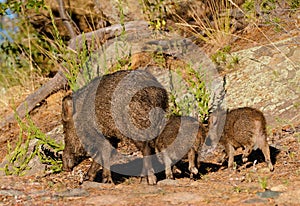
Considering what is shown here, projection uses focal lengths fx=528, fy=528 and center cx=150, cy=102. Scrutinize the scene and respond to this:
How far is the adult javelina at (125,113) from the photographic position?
16.5ft

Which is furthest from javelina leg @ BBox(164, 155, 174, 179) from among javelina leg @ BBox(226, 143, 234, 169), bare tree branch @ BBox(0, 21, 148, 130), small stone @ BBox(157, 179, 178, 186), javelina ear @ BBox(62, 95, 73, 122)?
bare tree branch @ BBox(0, 21, 148, 130)

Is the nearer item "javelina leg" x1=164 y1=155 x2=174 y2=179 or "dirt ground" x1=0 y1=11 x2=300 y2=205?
"dirt ground" x1=0 y1=11 x2=300 y2=205

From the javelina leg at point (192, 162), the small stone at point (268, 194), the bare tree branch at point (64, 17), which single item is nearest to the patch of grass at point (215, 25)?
the bare tree branch at point (64, 17)

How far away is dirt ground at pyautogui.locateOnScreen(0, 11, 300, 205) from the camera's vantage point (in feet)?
14.2

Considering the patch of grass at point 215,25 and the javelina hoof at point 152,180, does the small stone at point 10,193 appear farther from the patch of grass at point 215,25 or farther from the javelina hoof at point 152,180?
the patch of grass at point 215,25

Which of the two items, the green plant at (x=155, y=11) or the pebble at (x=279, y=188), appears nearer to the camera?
the pebble at (x=279, y=188)

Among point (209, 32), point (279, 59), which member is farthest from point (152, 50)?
point (279, 59)

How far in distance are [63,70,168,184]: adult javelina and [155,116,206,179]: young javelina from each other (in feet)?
0.46

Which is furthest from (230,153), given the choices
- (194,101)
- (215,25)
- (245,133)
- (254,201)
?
(215,25)

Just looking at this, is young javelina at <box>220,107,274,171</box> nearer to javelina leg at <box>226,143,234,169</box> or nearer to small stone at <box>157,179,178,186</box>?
javelina leg at <box>226,143,234,169</box>

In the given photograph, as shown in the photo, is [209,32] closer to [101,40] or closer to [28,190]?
[101,40]

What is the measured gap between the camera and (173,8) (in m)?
9.79

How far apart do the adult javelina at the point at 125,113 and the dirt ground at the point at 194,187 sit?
312 millimetres

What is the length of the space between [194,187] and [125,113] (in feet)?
3.14
